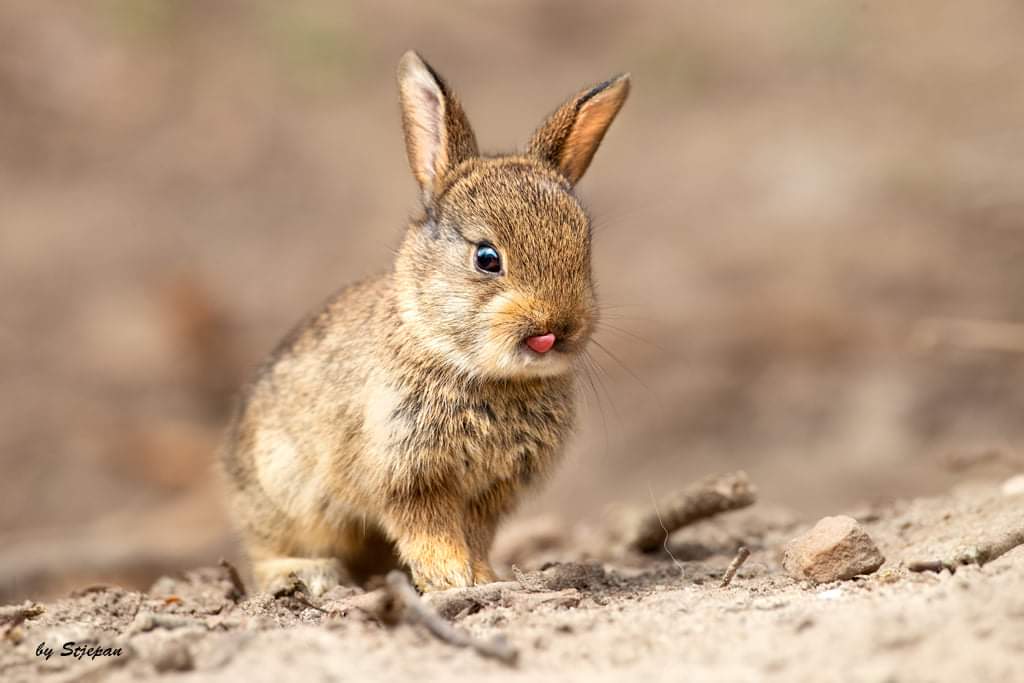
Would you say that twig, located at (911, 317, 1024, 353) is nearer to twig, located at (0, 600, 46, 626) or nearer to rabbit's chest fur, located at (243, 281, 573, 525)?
rabbit's chest fur, located at (243, 281, 573, 525)

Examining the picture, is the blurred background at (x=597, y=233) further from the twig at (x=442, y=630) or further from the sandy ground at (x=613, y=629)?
the twig at (x=442, y=630)

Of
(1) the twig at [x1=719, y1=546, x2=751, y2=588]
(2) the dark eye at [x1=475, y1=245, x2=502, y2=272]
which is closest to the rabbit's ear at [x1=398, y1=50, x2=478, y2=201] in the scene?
(2) the dark eye at [x1=475, y1=245, x2=502, y2=272]

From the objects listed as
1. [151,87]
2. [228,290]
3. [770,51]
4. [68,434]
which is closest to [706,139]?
[770,51]

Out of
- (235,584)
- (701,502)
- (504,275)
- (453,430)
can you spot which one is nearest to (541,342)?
(504,275)

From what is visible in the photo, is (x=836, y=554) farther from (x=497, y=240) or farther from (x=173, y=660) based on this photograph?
(x=173, y=660)

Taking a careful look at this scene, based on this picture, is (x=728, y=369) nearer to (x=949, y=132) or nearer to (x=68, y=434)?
(x=949, y=132)

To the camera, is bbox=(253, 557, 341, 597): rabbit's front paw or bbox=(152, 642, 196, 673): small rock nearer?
bbox=(152, 642, 196, 673): small rock
